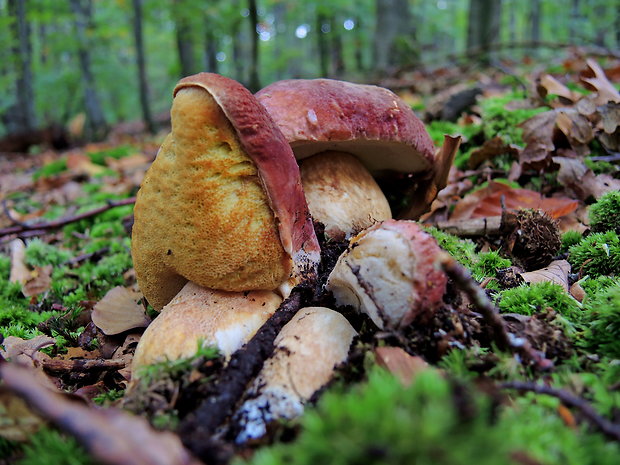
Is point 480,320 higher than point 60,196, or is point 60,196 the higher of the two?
point 480,320

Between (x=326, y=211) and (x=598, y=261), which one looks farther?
(x=326, y=211)

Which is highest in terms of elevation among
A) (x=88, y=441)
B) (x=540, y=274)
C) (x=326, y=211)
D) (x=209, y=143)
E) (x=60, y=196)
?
(x=209, y=143)

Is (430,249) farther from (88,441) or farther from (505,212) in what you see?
(505,212)

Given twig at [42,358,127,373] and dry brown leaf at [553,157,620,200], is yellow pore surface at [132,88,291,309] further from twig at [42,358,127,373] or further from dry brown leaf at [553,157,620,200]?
dry brown leaf at [553,157,620,200]

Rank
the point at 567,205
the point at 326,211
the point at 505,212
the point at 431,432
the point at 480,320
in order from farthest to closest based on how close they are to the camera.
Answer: the point at 567,205
the point at 505,212
the point at 326,211
the point at 480,320
the point at 431,432

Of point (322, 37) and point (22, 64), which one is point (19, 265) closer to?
point (322, 37)

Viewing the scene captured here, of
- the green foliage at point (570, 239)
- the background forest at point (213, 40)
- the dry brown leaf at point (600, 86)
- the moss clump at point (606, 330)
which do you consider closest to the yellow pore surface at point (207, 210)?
the moss clump at point (606, 330)

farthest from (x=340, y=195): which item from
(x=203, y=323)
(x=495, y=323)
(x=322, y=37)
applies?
(x=322, y=37)

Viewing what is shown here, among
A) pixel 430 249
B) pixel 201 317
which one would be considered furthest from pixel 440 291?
pixel 201 317
